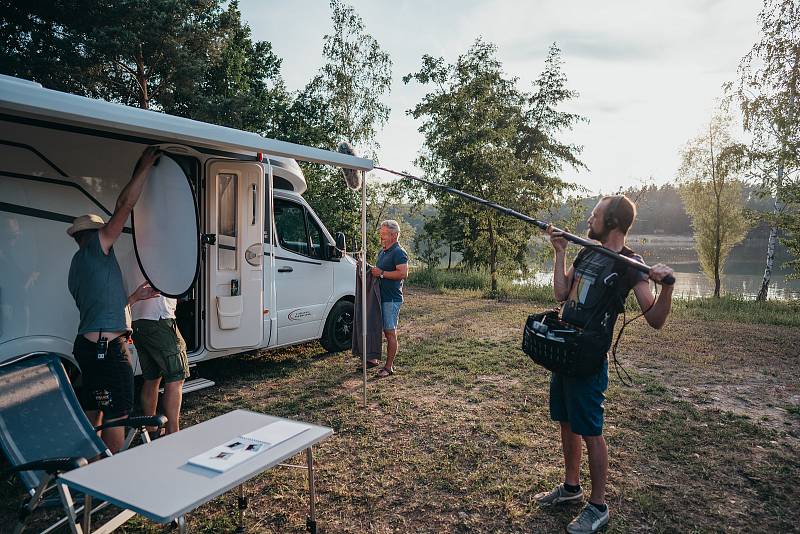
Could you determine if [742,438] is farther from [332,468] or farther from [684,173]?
[684,173]

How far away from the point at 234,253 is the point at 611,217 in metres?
3.44

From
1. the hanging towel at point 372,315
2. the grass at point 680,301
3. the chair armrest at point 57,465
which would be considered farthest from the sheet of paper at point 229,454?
the grass at point 680,301

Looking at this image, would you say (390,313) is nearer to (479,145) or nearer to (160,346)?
(160,346)

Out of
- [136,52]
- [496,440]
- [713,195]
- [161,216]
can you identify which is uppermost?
[136,52]

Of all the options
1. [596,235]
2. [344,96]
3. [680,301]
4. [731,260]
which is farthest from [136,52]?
[731,260]

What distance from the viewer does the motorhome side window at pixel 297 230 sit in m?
5.34

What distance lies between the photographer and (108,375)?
2807mm

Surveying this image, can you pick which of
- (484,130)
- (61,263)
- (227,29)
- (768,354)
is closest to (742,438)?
(768,354)

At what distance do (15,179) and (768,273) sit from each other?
18.3 metres

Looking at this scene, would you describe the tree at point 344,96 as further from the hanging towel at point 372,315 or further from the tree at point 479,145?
the hanging towel at point 372,315

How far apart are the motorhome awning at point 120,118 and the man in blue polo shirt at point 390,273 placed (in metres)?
1.48

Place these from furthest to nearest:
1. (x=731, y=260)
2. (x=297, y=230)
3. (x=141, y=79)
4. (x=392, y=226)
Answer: (x=731, y=260)
(x=141, y=79)
(x=297, y=230)
(x=392, y=226)

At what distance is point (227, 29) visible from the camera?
46.4 ft

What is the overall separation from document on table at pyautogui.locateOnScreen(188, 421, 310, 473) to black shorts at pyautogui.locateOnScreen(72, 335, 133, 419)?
93 centimetres
